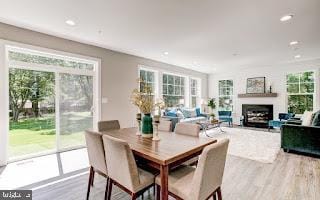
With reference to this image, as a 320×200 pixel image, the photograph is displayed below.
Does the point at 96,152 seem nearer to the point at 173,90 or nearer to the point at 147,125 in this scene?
the point at 147,125

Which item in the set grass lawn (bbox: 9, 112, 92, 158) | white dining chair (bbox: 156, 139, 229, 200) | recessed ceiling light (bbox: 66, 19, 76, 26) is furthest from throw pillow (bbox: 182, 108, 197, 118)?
white dining chair (bbox: 156, 139, 229, 200)

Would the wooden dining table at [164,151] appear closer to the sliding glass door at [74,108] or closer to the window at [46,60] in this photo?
the sliding glass door at [74,108]

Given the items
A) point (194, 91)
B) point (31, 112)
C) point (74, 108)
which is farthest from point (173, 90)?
point (31, 112)

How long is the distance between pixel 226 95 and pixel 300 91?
9.41 ft

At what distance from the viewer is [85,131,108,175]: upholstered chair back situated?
6.36ft

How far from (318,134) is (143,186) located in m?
3.91

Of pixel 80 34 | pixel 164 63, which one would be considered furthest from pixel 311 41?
pixel 80 34

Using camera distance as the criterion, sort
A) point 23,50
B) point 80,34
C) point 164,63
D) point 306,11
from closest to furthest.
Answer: point 306,11, point 23,50, point 80,34, point 164,63

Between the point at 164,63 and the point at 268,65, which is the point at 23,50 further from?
the point at 268,65

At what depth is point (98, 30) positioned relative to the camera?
355 cm

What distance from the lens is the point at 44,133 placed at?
394 centimetres

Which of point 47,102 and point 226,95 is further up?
point 226,95

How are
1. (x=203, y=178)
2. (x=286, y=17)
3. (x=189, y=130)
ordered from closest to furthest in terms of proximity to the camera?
(x=203, y=178), (x=189, y=130), (x=286, y=17)

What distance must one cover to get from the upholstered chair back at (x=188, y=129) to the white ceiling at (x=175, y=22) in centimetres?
174
